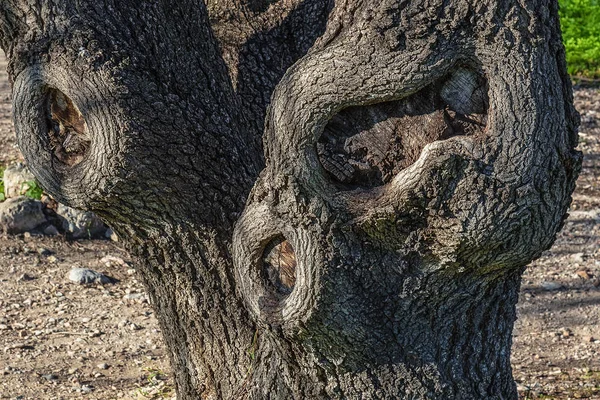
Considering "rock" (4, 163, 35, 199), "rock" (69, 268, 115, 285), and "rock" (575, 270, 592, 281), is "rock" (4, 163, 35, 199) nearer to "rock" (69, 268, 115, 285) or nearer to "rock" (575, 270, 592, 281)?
"rock" (69, 268, 115, 285)

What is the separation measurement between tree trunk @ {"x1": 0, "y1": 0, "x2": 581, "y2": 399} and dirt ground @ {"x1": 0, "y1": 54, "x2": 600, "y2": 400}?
4.74 feet

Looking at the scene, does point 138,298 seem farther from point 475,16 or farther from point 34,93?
point 475,16

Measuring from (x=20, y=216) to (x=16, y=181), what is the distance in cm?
46

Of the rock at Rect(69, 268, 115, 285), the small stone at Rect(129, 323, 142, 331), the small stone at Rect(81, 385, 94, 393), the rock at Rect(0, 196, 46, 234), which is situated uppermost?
the rock at Rect(0, 196, 46, 234)

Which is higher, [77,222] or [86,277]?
[77,222]

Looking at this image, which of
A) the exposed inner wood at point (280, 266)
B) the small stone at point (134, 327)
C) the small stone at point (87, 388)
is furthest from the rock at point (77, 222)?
the exposed inner wood at point (280, 266)

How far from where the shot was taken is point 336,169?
2414 millimetres

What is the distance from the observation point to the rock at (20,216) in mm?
5879

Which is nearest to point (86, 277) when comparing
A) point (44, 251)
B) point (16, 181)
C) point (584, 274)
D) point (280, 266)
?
point (44, 251)

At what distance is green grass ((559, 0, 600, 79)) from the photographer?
898 centimetres

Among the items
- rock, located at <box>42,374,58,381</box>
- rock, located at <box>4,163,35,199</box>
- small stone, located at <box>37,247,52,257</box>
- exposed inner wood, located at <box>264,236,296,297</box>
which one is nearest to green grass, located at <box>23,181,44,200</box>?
rock, located at <box>4,163,35,199</box>

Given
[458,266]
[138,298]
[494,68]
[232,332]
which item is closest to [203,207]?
[232,332]

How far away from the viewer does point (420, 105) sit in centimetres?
235

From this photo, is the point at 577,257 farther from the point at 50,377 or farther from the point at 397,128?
the point at 397,128
